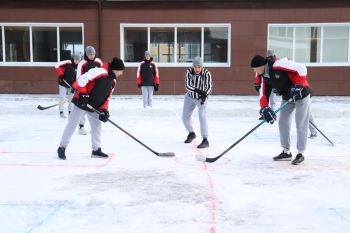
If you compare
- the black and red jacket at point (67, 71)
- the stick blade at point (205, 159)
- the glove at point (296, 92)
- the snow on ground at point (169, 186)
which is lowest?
the snow on ground at point (169, 186)

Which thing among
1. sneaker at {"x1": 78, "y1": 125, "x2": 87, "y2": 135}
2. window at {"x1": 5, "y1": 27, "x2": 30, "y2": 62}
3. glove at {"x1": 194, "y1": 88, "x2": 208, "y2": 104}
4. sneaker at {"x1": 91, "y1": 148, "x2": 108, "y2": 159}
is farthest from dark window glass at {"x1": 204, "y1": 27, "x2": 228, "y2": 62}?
sneaker at {"x1": 91, "y1": 148, "x2": 108, "y2": 159}

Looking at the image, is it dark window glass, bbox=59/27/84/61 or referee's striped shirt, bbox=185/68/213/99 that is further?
dark window glass, bbox=59/27/84/61

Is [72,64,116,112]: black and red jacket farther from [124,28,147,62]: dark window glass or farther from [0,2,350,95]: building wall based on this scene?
[124,28,147,62]: dark window glass

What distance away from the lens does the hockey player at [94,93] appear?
6355 mm

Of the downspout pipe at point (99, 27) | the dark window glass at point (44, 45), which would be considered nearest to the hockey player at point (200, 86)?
the downspout pipe at point (99, 27)

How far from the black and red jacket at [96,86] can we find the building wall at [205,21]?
32.9 ft

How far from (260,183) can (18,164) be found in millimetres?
3373

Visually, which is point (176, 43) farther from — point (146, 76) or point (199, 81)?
point (199, 81)

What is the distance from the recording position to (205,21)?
16.2 meters

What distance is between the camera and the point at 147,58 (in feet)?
43.2

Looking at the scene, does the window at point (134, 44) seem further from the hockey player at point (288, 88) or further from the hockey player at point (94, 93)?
the hockey player at point (288, 88)

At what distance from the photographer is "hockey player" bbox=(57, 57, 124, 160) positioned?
6.36m

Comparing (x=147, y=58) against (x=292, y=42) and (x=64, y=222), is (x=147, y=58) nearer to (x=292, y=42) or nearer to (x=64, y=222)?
(x=292, y=42)

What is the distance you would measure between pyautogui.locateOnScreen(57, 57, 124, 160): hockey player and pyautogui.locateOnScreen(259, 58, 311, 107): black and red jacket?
2077 mm
